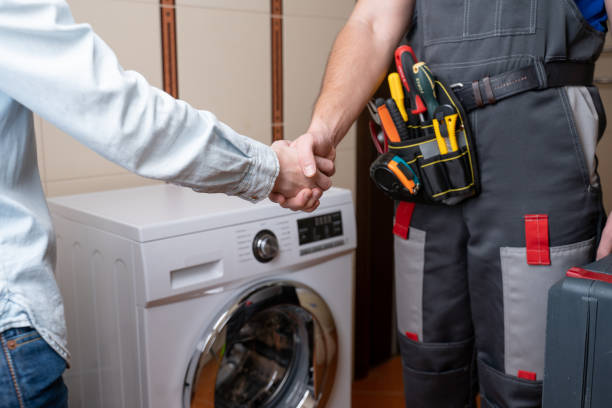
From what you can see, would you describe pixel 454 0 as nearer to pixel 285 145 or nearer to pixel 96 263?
pixel 285 145

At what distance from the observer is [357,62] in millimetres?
1266

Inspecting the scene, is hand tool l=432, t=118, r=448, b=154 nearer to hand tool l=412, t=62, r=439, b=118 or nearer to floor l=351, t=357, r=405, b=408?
hand tool l=412, t=62, r=439, b=118

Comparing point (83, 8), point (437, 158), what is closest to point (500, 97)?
point (437, 158)

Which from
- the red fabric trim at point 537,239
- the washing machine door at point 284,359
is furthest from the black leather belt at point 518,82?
the washing machine door at point 284,359

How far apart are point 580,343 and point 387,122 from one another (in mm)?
583

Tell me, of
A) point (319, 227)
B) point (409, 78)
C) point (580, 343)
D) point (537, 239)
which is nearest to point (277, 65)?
point (319, 227)

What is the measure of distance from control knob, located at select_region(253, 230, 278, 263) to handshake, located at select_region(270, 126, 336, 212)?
0.16m

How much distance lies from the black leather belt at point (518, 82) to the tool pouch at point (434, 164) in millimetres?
30

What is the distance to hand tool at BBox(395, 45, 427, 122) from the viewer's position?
43.2 inches

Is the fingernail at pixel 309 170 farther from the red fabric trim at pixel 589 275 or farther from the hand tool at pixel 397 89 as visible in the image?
the red fabric trim at pixel 589 275

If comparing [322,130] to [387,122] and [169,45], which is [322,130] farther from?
[169,45]

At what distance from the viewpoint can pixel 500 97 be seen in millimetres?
1040

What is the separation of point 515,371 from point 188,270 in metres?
0.68

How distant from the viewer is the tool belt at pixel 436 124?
1037 mm
